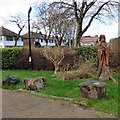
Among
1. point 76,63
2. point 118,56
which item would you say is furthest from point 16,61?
point 118,56

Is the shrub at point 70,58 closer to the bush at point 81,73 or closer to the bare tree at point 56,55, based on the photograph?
the bare tree at point 56,55

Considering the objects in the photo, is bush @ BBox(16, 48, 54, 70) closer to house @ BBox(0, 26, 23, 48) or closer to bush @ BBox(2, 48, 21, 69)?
bush @ BBox(2, 48, 21, 69)

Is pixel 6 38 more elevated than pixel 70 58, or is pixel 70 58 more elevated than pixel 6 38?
pixel 6 38

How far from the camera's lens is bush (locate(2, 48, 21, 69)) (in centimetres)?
1898

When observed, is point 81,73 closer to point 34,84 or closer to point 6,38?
point 34,84

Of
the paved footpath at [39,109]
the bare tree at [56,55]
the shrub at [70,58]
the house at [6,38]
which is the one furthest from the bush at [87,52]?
the house at [6,38]

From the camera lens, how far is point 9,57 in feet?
63.1

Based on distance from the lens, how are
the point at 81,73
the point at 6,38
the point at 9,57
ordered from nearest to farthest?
the point at 81,73
the point at 9,57
the point at 6,38

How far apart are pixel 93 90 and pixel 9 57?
1239 centimetres

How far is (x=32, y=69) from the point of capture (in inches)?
708

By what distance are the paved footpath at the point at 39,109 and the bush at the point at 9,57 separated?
10.4 meters

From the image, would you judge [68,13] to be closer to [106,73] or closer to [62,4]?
[62,4]

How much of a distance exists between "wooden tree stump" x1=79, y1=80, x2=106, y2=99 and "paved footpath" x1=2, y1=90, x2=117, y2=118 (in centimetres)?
73

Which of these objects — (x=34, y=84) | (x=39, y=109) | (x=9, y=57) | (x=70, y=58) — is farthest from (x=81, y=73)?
(x=9, y=57)
